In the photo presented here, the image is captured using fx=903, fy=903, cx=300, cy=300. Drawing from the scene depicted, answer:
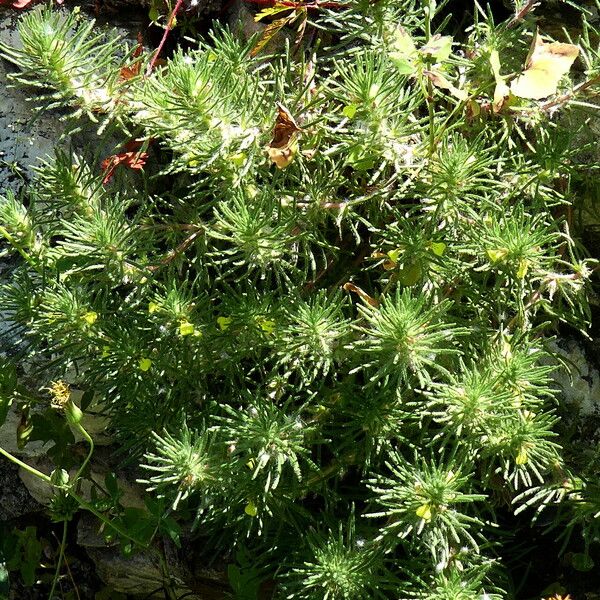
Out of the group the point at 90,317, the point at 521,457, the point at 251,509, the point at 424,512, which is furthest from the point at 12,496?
the point at 521,457

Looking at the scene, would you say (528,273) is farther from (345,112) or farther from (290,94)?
(290,94)

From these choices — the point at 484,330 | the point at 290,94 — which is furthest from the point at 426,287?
the point at 290,94

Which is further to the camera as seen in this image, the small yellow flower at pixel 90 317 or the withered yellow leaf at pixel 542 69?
the small yellow flower at pixel 90 317

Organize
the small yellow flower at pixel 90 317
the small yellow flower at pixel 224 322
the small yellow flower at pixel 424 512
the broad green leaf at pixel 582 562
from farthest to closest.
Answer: the broad green leaf at pixel 582 562 < the small yellow flower at pixel 90 317 < the small yellow flower at pixel 224 322 < the small yellow flower at pixel 424 512

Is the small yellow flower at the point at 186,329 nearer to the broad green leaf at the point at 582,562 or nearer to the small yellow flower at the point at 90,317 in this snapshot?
the small yellow flower at the point at 90,317

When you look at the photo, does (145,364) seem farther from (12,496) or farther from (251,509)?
(12,496)

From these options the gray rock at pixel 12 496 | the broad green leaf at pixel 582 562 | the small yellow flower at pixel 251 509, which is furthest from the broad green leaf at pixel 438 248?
the gray rock at pixel 12 496

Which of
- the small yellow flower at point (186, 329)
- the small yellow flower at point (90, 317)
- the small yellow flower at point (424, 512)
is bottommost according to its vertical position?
the small yellow flower at point (424, 512)
